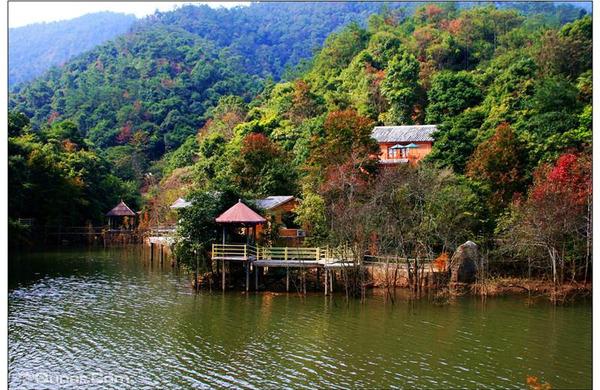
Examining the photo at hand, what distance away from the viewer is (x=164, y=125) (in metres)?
86.6

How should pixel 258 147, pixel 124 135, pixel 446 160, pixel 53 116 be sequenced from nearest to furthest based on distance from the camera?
pixel 446 160, pixel 258 147, pixel 124 135, pixel 53 116

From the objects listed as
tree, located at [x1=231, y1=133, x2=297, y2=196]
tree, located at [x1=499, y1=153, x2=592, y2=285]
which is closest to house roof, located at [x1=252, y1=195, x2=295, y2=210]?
tree, located at [x1=231, y1=133, x2=297, y2=196]

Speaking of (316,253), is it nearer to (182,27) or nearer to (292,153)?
(292,153)

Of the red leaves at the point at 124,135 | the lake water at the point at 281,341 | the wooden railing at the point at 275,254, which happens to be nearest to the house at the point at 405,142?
the wooden railing at the point at 275,254

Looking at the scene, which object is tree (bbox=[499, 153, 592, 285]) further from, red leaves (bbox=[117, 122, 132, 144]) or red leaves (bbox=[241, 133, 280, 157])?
red leaves (bbox=[117, 122, 132, 144])

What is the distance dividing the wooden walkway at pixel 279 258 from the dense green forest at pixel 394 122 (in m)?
1.25

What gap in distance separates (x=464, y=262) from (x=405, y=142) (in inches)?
660

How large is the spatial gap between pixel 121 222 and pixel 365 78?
24.5m

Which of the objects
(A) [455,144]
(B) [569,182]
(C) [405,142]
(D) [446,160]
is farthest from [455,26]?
(B) [569,182]

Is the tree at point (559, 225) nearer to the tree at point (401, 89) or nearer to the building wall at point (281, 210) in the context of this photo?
the building wall at point (281, 210)

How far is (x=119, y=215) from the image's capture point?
5403cm

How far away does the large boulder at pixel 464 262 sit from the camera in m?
28.5

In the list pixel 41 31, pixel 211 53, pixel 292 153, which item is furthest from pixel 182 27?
pixel 292 153

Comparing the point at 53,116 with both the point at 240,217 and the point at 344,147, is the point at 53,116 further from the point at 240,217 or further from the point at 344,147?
the point at 240,217
